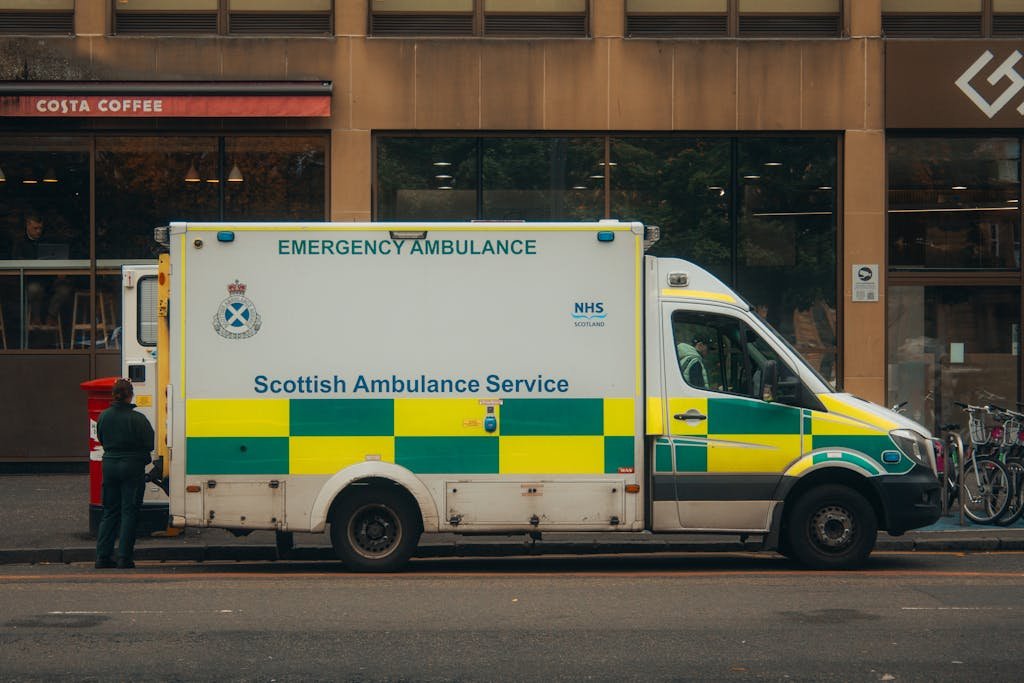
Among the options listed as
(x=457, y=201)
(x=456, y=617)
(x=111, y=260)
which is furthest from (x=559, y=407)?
(x=111, y=260)

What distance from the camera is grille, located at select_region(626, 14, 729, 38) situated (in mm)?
18188

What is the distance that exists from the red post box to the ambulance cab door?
524cm

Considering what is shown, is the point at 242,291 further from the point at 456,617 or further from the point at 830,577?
the point at 830,577

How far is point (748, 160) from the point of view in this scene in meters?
18.3

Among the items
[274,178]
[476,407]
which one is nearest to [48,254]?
[274,178]

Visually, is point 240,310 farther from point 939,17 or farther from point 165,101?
point 939,17

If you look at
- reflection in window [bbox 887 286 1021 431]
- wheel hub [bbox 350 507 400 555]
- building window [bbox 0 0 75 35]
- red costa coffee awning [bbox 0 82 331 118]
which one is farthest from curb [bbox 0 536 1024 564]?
building window [bbox 0 0 75 35]

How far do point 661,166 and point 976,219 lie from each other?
14.3ft

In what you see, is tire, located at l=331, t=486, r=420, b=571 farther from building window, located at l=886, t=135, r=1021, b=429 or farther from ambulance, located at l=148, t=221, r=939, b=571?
building window, located at l=886, t=135, r=1021, b=429

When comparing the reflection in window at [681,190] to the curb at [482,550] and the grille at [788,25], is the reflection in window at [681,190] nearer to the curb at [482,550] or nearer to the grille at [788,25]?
the grille at [788,25]

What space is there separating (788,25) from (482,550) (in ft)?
30.4

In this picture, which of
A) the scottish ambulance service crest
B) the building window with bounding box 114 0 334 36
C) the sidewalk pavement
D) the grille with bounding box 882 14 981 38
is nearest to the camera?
the scottish ambulance service crest

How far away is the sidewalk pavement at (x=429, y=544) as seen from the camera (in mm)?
12500

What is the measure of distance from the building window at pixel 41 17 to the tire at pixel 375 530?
9.70 meters
